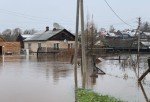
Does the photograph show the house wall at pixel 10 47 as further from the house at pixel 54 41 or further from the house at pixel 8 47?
the house at pixel 54 41

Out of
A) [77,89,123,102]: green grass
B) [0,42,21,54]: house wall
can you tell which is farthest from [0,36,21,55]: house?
[77,89,123,102]: green grass

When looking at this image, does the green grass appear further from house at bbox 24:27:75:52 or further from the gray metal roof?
the gray metal roof

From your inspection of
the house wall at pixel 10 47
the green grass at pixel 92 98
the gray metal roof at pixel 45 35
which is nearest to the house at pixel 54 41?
the gray metal roof at pixel 45 35

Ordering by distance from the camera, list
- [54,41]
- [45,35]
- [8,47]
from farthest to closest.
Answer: [45,35] → [54,41] → [8,47]

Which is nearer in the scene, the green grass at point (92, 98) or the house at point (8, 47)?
the green grass at point (92, 98)

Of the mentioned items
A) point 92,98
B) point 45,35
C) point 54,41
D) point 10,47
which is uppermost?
point 45,35

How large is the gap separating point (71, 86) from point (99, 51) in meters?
52.2

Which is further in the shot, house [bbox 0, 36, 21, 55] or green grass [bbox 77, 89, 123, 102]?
house [bbox 0, 36, 21, 55]

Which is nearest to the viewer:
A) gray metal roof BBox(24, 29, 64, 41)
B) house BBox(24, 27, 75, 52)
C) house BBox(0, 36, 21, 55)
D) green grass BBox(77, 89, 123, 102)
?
green grass BBox(77, 89, 123, 102)

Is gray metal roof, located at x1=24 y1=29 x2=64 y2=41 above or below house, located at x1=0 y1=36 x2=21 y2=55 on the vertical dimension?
above

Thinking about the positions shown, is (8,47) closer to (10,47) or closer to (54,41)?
(10,47)

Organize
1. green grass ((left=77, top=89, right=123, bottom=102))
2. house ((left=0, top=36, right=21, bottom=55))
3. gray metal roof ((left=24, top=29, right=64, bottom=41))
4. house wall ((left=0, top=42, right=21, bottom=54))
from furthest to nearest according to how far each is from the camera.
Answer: gray metal roof ((left=24, top=29, right=64, bottom=41)), house wall ((left=0, top=42, right=21, bottom=54)), house ((left=0, top=36, right=21, bottom=55)), green grass ((left=77, top=89, right=123, bottom=102))

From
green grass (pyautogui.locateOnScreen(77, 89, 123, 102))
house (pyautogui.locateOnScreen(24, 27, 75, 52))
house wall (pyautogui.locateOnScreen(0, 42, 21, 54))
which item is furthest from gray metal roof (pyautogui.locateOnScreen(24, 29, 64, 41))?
green grass (pyautogui.locateOnScreen(77, 89, 123, 102))

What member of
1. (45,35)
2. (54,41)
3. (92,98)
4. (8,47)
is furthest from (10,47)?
(92,98)
